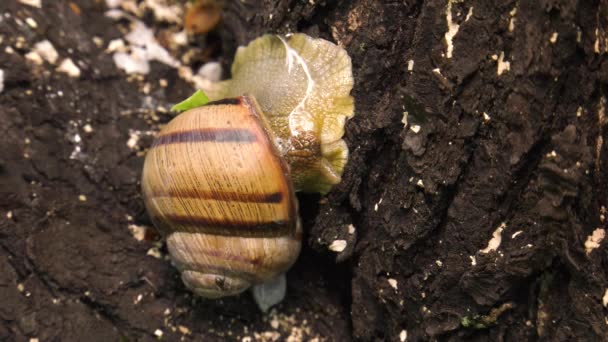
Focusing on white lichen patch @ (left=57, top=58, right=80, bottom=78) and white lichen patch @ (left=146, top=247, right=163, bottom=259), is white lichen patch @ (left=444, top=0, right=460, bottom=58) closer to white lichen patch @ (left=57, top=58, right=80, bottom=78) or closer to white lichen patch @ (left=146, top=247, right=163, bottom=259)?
white lichen patch @ (left=146, top=247, right=163, bottom=259)

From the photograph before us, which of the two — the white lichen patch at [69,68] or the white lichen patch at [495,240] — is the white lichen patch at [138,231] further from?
the white lichen patch at [495,240]

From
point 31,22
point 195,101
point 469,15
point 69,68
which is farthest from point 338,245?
point 31,22

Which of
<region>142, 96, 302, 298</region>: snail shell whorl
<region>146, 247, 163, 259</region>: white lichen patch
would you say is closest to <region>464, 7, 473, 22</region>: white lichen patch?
<region>142, 96, 302, 298</region>: snail shell whorl

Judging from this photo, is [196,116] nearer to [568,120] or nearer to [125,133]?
[125,133]

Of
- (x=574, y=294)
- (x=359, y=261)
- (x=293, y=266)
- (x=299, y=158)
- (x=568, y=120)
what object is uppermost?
(x=568, y=120)

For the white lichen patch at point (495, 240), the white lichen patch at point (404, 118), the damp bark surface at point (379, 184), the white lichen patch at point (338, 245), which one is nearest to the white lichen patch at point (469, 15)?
the damp bark surface at point (379, 184)

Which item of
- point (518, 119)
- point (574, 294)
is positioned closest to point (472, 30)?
point (518, 119)
